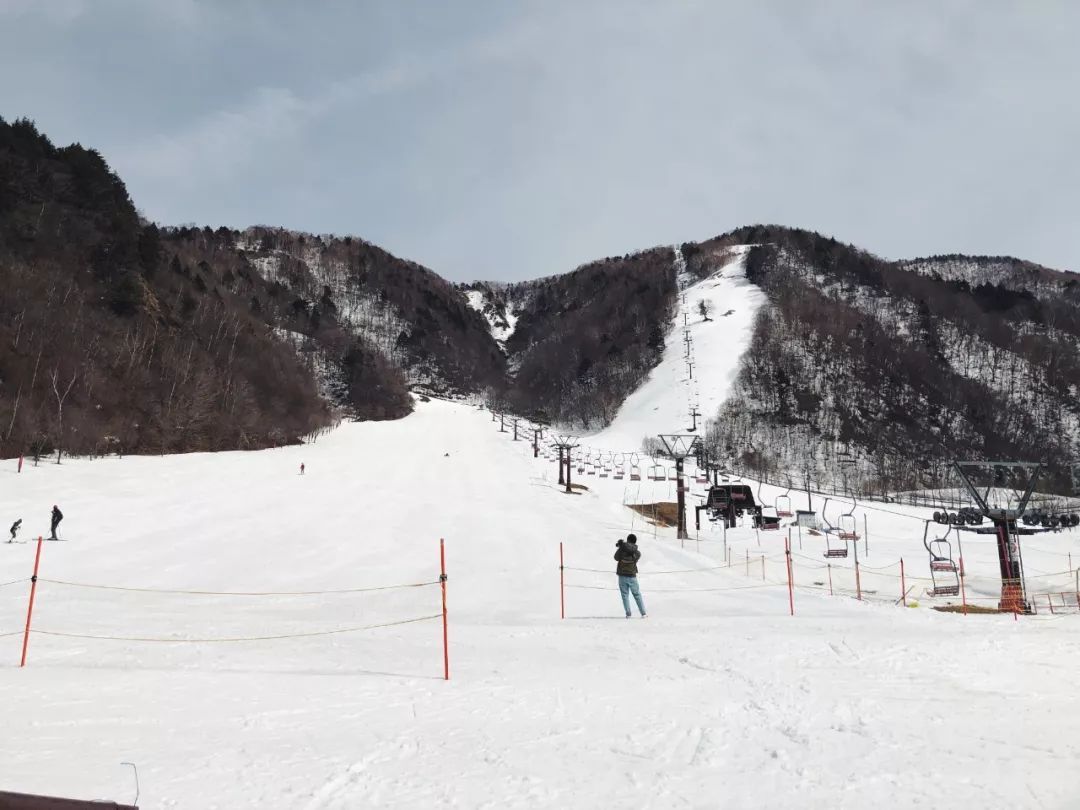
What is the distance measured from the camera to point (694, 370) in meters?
123

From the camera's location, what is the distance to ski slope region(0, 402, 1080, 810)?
15.3 feet

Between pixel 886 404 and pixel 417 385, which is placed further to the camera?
pixel 417 385

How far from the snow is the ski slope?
244ft

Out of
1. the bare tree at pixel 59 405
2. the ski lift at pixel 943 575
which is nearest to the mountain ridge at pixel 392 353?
the bare tree at pixel 59 405

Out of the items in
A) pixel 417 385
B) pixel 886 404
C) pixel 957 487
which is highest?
pixel 417 385

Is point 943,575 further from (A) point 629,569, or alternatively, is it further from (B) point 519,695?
(B) point 519,695

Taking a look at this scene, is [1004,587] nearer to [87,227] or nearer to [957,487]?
[87,227]

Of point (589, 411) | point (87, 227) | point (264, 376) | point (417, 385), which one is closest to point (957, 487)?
point (589, 411)

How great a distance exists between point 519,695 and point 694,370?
121 m

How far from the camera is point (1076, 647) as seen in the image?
8656 millimetres

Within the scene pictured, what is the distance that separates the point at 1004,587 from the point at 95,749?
2057cm

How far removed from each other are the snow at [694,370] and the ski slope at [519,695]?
74.4 m

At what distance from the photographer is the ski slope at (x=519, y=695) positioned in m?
4.66

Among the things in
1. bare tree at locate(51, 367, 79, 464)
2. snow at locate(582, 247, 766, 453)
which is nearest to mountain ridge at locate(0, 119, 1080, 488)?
bare tree at locate(51, 367, 79, 464)
